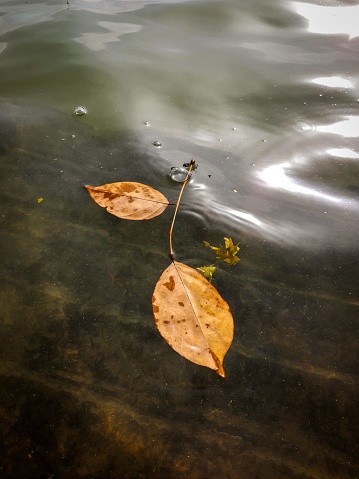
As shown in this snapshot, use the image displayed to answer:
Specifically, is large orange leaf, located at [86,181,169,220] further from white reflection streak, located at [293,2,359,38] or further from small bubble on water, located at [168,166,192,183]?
white reflection streak, located at [293,2,359,38]

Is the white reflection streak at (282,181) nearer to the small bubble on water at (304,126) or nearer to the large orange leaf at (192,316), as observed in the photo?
the small bubble on water at (304,126)

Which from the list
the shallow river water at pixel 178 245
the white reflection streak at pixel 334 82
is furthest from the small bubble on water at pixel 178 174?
the white reflection streak at pixel 334 82

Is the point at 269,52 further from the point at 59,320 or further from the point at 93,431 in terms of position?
the point at 93,431

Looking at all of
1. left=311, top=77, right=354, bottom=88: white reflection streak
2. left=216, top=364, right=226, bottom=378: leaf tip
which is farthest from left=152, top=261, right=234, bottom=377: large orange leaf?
left=311, top=77, right=354, bottom=88: white reflection streak

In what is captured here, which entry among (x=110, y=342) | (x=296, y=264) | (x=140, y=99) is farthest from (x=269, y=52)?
(x=110, y=342)

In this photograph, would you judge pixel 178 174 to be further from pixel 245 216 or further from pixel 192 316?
pixel 192 316

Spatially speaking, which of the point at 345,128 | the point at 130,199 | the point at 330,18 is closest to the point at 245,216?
the point at 130,199
